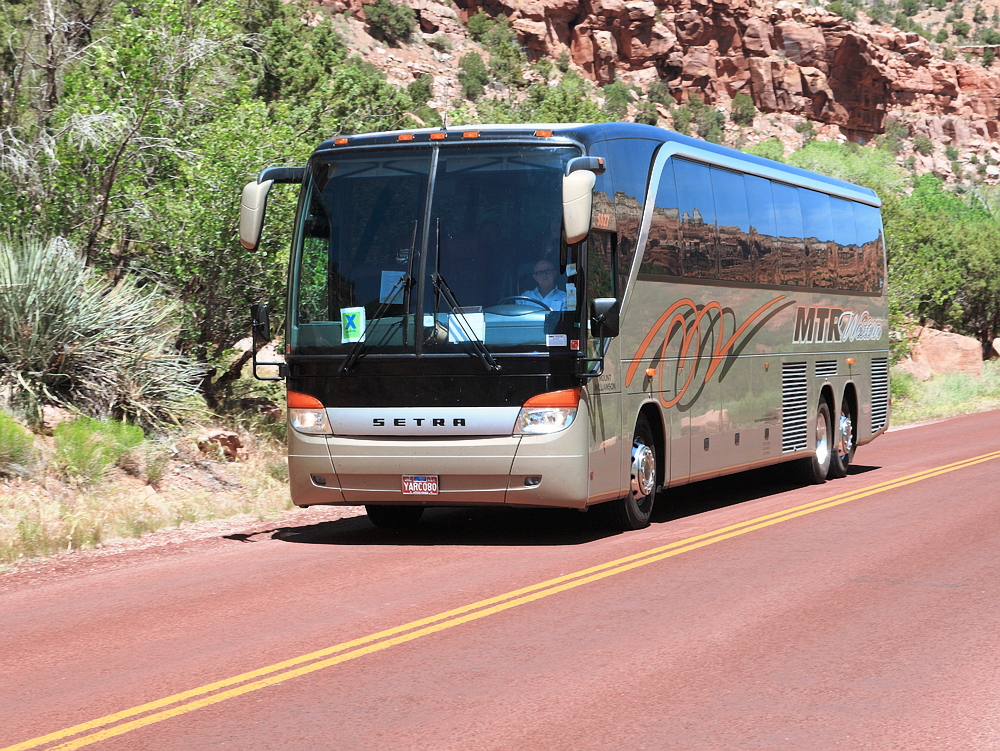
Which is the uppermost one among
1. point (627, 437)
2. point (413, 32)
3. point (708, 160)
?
point (413, 32)

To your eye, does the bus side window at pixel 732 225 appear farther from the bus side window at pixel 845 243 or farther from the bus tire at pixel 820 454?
the bus side window at pixel 845 243

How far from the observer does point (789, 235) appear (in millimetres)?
16078

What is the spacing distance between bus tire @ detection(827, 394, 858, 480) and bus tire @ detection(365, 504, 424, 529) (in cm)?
722

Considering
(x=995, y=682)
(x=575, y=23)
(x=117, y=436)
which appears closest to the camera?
(x=995, y=682)

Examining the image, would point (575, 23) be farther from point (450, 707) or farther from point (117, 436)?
point (450, 707)

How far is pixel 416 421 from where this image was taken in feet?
36.2

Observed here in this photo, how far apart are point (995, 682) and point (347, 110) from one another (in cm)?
2521

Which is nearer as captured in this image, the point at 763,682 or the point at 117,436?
the point at 763,682

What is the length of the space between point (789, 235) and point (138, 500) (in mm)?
8286

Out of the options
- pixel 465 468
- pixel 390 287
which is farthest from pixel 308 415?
pixel 465 468

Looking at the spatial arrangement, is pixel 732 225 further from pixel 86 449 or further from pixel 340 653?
pixel 340 653

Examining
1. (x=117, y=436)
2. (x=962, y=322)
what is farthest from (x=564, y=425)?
Result: (x=962, y=322)

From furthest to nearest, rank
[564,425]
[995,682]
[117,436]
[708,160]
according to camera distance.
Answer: [117,436] < [708,160] < [564,425] < [995,682]

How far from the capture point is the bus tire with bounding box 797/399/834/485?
17.0m
